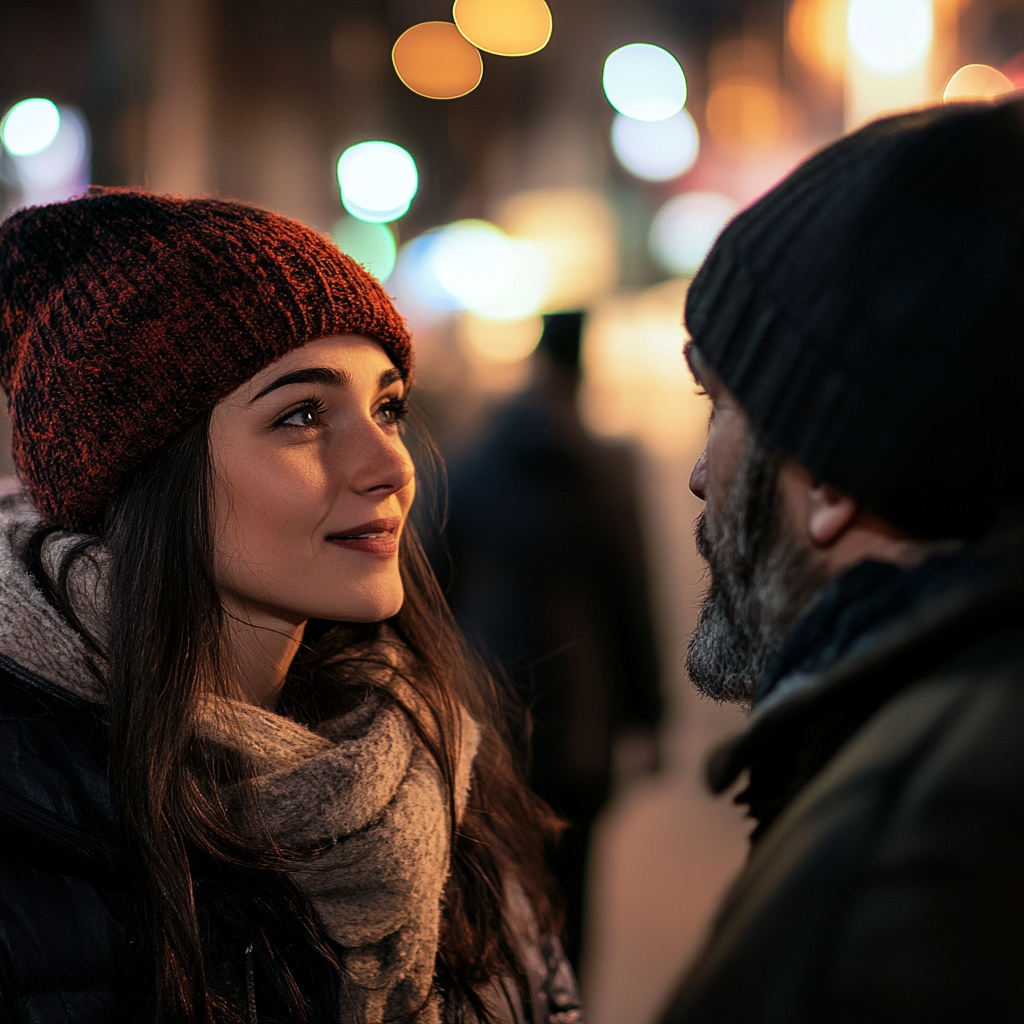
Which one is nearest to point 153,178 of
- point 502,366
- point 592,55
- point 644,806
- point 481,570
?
point 481,570

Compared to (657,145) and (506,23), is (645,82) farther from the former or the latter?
(506,23)

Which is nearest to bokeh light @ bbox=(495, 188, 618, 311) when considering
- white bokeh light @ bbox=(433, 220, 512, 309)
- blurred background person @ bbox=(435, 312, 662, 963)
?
white bokeh light @ bbox=(433, 220, 512, 309)

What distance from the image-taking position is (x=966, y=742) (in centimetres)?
79

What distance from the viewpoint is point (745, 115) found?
36.2ft

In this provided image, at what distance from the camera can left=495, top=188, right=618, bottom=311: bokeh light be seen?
13.9 m

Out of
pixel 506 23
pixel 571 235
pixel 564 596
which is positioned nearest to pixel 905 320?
pixel 564 596

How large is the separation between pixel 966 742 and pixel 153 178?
6012 mm

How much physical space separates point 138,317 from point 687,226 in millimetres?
10941

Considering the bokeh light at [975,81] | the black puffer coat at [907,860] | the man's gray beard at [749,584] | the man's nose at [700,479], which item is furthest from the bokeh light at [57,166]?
the black puffer coat at [907,860]

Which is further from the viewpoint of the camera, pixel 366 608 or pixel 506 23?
pixel 506 23

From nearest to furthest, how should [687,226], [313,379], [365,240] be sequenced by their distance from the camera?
[313,379] → [365,240] → [687,226]

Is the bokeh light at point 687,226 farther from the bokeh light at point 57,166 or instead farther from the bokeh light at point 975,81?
the bokeh light at point 57,166

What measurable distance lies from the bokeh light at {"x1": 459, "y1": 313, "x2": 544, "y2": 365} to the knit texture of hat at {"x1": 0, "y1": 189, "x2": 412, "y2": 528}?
1116cm

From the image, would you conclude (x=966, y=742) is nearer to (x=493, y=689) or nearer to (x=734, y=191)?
(x=493, y=689)
